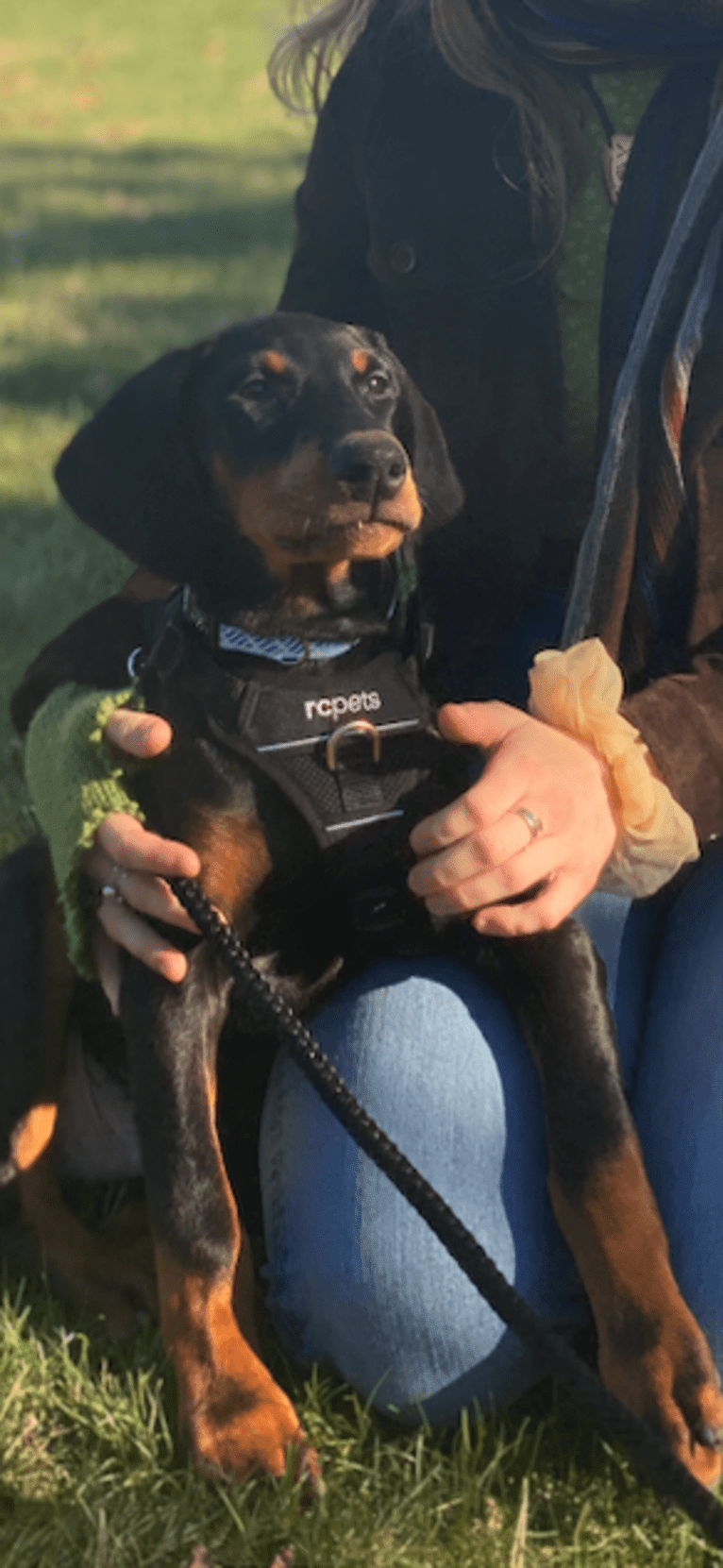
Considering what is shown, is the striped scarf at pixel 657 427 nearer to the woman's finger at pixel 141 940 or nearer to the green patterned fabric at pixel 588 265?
the green patterned fabric at pixel 588 265

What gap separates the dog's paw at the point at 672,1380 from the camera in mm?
1575

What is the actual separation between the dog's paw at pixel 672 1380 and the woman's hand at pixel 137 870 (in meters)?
0.56

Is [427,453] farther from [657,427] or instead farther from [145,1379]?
[145,1379]

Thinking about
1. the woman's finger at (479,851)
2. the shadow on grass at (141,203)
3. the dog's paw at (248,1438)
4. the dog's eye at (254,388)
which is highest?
the dog's eye at (254,388)

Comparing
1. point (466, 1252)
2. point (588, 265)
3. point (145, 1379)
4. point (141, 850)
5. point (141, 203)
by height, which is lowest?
point (141, 203)

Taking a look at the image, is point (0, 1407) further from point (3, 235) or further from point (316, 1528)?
point (3, 235)

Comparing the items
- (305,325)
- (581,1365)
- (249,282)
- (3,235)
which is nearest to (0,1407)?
(581,1365)

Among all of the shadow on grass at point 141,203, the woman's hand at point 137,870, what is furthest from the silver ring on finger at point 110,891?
the shadow on grass at point 141,203

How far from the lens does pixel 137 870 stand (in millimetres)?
1733

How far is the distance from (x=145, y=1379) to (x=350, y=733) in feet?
2.36

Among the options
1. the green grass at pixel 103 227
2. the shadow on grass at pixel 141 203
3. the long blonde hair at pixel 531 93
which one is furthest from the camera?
the shadow on grass at pixel 141 203

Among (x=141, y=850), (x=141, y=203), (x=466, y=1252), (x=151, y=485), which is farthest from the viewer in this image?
(x=141, y=203)

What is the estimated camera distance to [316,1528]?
158cm

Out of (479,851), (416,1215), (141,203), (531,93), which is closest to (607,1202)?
(416,1215)
